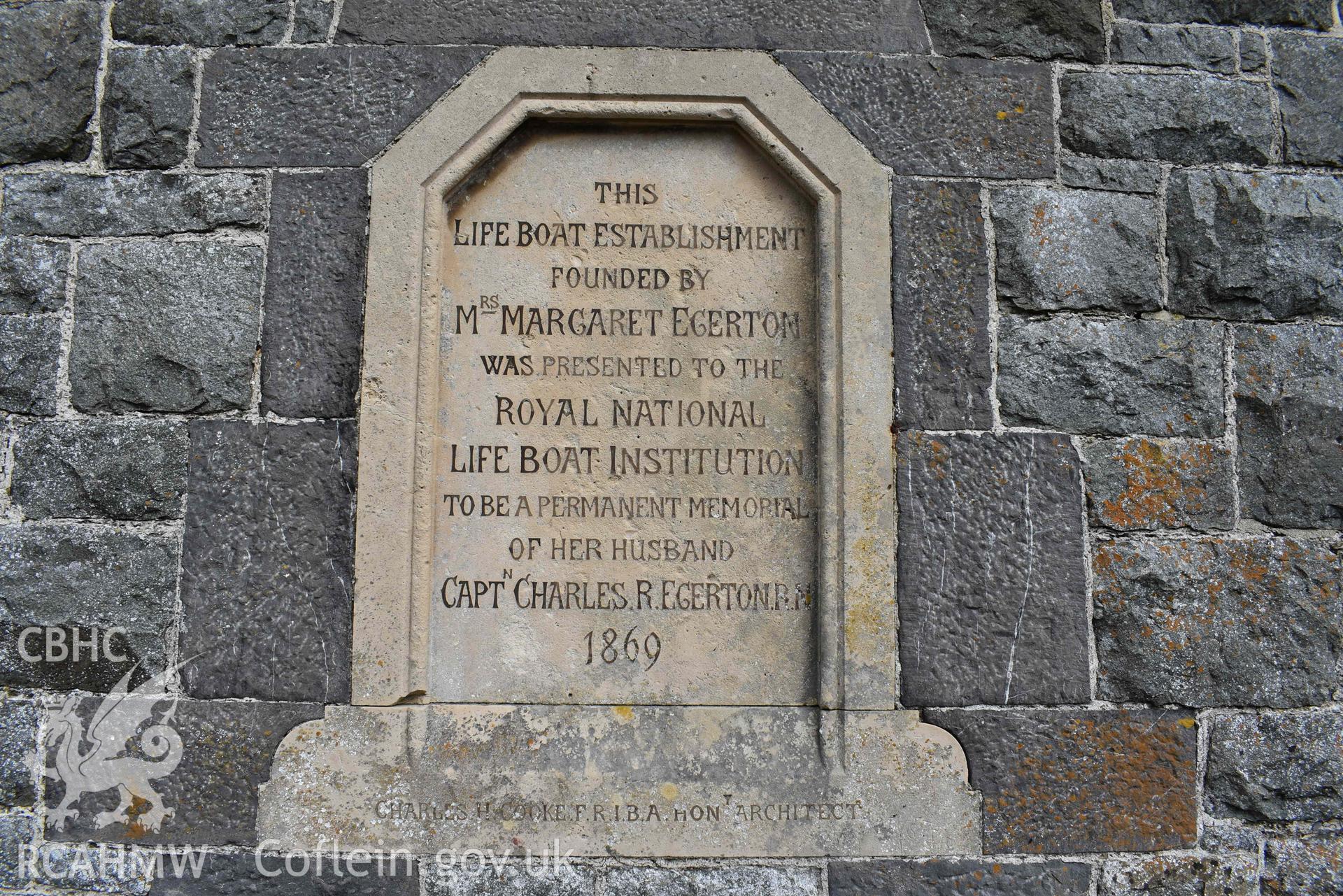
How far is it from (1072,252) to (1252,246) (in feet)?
1.78

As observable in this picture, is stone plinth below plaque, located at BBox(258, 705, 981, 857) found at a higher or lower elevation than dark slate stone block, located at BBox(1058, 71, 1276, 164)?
lower

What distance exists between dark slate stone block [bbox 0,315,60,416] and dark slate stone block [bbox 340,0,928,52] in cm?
120

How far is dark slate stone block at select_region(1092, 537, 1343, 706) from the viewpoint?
2576 mm

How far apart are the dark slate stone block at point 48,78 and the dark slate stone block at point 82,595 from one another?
3.62 ft

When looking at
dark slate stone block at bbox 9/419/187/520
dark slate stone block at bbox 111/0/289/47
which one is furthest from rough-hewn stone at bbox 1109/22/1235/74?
dark slate stone block at bbox 9/419/187/520

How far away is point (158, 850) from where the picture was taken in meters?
2.48

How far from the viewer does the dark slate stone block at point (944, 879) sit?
246 cm

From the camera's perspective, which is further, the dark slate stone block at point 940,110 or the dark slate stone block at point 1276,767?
the dark slate stone block at point 940,110

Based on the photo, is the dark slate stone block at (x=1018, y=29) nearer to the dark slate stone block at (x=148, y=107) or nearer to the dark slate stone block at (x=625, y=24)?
the dark slate stone block at (x=625, y=24)

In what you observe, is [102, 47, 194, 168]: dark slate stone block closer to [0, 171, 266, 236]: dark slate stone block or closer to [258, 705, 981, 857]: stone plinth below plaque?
[0, 171, 266, 236]: dark slate stone block

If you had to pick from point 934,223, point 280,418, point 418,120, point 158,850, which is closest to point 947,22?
point 934,223

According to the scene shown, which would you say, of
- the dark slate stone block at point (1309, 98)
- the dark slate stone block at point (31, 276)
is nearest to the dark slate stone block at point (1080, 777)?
the dark slate stone block at point (1309, 98)

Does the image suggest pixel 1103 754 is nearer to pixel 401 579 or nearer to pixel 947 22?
pixel 401 579

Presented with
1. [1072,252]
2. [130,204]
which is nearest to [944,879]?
[1072,252]
